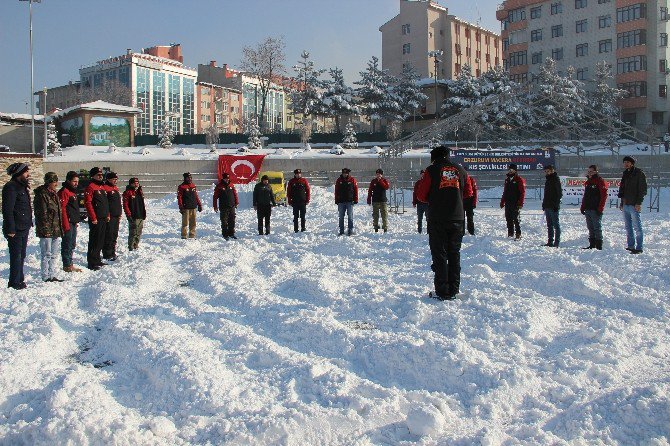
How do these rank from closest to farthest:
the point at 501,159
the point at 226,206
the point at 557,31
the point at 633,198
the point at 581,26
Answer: the point at 633,198
the point at 226,206
the point at 501,159
the point at 581,26
the point at 557,31

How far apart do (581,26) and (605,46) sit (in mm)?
3359

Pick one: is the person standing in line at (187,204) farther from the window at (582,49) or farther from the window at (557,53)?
the window at (557,53)

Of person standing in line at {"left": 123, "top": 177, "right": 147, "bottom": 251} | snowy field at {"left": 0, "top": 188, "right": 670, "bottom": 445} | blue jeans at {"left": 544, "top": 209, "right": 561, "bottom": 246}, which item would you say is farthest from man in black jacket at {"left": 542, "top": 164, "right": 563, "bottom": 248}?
person standing in line at {"left": 123, "top": 177, "right": 147, "bottom": 251}

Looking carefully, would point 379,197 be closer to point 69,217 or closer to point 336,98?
point 69,217

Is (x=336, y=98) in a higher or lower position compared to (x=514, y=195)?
higher

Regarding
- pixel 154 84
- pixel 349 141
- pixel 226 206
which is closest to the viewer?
pixel 226 206

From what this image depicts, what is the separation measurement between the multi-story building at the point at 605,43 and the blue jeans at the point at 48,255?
49526 millimetres

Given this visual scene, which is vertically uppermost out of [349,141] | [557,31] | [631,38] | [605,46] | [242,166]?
[557,31]

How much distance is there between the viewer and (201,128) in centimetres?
9369

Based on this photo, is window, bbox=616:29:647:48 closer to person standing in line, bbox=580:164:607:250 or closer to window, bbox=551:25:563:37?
window, bbox=551:25:563:37

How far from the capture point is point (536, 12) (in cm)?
5828

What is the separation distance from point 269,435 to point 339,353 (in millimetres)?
1573

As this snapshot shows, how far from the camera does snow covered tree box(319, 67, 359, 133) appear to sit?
171 feet

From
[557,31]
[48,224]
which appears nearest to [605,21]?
[557,31]
